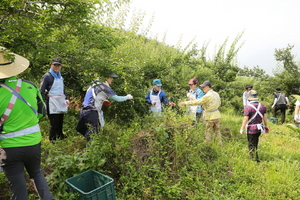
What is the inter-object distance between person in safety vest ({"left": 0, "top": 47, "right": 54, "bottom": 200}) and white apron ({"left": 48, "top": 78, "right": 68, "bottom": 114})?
1.74 meters

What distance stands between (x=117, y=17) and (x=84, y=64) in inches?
118

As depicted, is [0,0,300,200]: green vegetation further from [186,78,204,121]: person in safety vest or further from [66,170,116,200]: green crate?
[186,78,204,121]: person in safety vest

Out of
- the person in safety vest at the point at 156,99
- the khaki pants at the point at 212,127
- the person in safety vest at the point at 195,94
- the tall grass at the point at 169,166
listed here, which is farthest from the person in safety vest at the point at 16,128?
the person in safety vest at the point at 195,94

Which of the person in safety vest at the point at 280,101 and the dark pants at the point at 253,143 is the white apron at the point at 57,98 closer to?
the dark pants at the point at 253,143

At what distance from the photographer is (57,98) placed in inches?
171

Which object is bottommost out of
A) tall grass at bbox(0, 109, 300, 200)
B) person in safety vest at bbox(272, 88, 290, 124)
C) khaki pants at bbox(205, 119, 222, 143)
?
tall grass at bbox(0, 109, 300, 200)

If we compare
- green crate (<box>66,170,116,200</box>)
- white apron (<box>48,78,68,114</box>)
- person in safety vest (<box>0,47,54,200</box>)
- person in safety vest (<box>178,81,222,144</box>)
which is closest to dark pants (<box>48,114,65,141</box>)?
white apron (<box>48,78,68,114</box>)

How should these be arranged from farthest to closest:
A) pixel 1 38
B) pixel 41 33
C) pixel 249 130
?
pixel 249 130 → pixel 41 33 → pixel 1 38

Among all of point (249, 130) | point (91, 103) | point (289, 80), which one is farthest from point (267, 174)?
point (289, 80)

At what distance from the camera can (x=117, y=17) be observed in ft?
19.2

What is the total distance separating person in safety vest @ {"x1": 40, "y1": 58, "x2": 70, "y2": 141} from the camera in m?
4.12

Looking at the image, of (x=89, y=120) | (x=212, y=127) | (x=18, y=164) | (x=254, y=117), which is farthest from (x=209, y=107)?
(x=18, y=164)

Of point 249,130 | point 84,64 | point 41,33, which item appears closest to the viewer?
point 41,33

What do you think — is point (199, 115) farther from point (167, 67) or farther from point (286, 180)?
point (286, 180)
